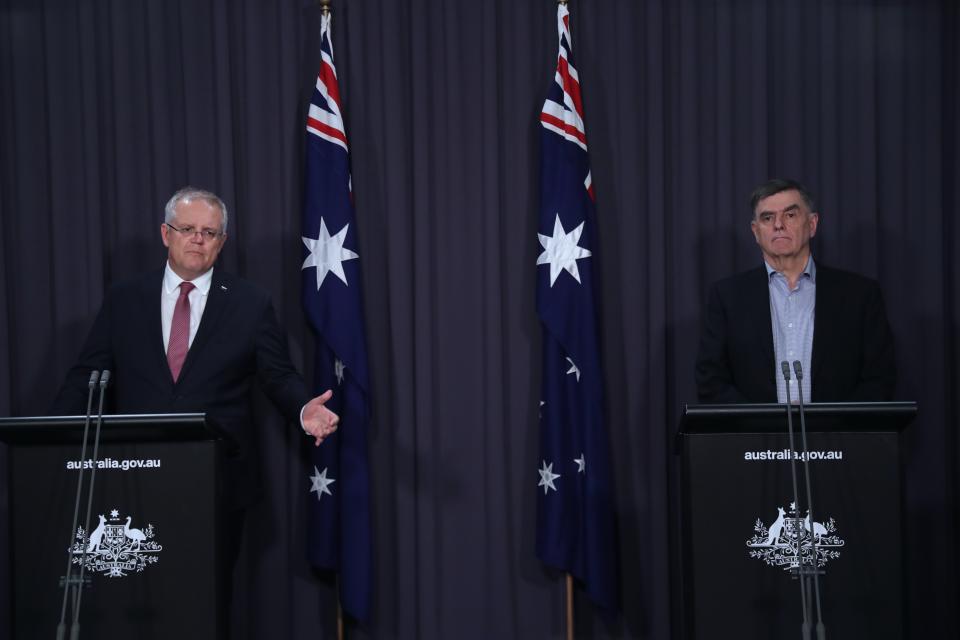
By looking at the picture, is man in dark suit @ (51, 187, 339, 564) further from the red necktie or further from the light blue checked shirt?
the light blue checked shirt

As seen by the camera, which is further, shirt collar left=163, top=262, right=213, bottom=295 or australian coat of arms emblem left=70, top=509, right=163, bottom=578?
shirt collar left=163, top=262, right=213, bottom=295

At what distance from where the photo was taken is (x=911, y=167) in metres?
4.74

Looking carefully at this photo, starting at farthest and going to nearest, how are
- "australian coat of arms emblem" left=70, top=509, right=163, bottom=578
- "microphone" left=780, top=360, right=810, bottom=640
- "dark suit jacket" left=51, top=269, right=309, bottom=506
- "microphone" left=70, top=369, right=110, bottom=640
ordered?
1. "dark suit jacket" left=51, top=269, right=309, bottom=506
2. "australian coat of arms emblem" left=70, top=509, right=163, bottom=578
3. "microphone" left=70, top=369, right=110, bottom=640
4. "microphone" left=780, top=360, right=810, bottom=640

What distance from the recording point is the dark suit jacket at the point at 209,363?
3.80 meters

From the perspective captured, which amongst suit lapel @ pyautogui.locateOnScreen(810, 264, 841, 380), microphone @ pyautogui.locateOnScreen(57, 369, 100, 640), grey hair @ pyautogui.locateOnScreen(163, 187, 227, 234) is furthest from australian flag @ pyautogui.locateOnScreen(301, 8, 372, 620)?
suit lapel @ pyautogui.locateOnScreen(810, 264, 841, 380)

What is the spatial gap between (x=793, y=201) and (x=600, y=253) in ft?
Answer: 3.46

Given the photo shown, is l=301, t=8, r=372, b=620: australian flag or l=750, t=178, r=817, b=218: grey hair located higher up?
l=750, t=178, r=817, b=218: grey hair

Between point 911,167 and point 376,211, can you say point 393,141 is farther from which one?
point 911,167

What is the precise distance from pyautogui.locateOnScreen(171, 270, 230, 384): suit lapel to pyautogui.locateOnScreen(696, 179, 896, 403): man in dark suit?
1965mm

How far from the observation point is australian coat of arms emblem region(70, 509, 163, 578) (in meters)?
3.08

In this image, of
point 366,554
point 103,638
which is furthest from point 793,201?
point 103,638

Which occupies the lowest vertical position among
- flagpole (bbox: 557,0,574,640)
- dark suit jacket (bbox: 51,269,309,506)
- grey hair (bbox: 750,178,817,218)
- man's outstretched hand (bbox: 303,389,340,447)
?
flagpole (bbox: 557,0,574,640)

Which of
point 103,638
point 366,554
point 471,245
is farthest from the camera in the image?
point 471,245

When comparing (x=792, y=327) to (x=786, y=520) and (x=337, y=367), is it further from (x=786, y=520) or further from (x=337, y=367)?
(x=337, y=367)
